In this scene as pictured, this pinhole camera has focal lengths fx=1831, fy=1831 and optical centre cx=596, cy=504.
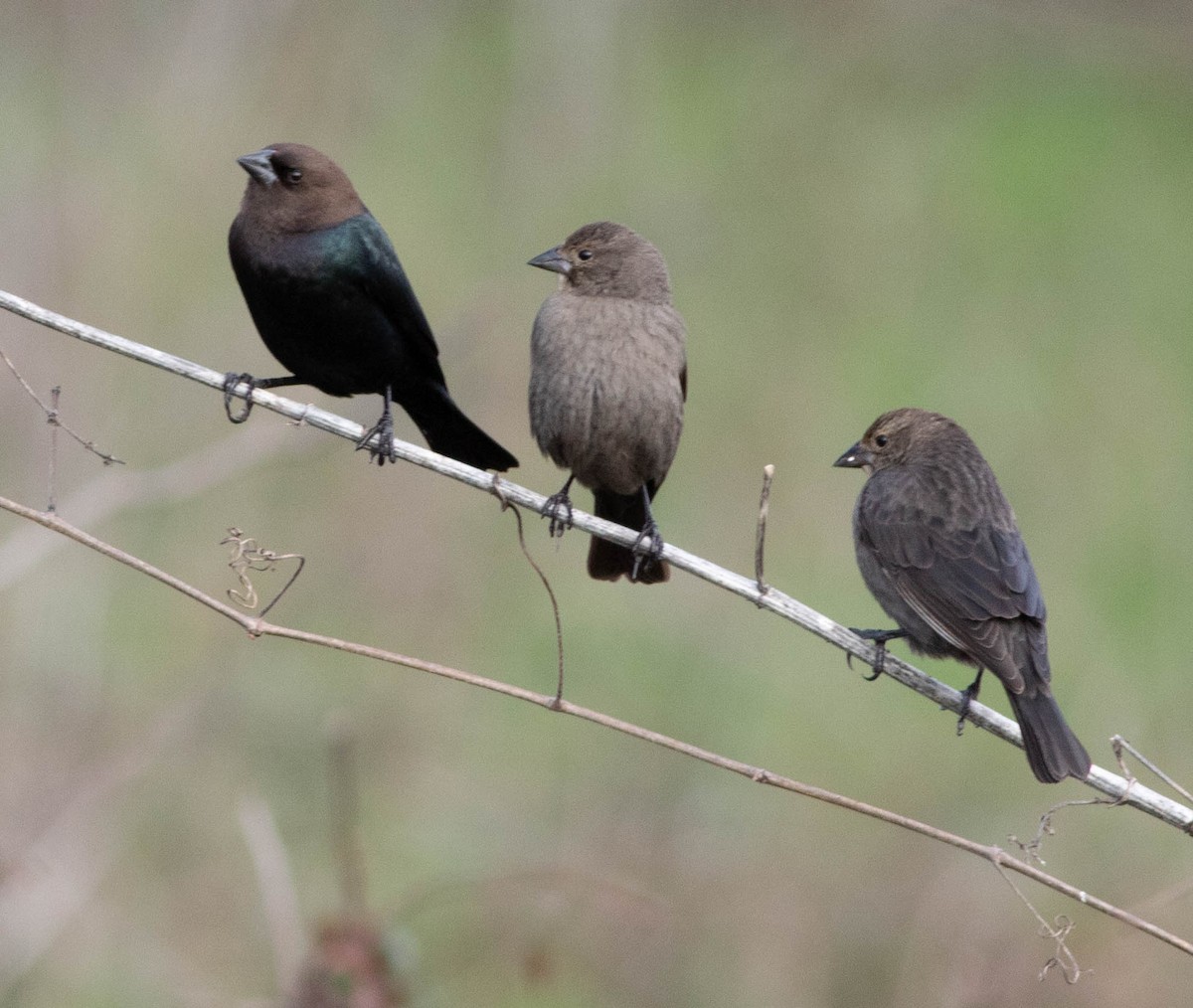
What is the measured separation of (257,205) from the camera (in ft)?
18.0

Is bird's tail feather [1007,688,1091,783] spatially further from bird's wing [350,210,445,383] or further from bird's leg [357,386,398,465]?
bird's wing [350,210,445,383]

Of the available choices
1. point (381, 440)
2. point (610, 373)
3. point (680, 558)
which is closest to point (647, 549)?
point (680, 558)

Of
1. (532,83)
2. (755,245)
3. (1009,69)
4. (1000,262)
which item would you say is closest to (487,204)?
(532,83)

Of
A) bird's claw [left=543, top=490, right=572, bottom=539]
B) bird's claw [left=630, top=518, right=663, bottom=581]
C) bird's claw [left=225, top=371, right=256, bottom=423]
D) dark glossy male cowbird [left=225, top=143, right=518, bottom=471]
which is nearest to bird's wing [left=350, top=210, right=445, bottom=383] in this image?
dark glossy male cowbird [left=225, top=143, right=518, bottom=471]

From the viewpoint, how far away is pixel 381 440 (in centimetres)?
536

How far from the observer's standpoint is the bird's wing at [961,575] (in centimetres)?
511

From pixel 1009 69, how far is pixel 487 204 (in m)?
8.09

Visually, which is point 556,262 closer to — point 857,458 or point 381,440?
point 381,440

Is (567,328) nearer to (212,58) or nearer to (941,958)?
(941,958)

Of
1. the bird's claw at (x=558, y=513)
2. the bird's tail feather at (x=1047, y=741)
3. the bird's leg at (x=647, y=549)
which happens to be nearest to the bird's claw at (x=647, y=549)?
the bird's leg at (x=647, y=549)

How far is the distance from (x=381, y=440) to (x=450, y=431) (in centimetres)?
62

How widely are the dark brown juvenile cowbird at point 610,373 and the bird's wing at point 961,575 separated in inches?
27.5

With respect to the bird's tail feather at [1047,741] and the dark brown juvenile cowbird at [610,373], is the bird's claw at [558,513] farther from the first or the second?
the bird's tail feather at [1047,741]

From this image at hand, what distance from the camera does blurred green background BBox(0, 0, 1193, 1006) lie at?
5.88 meters
